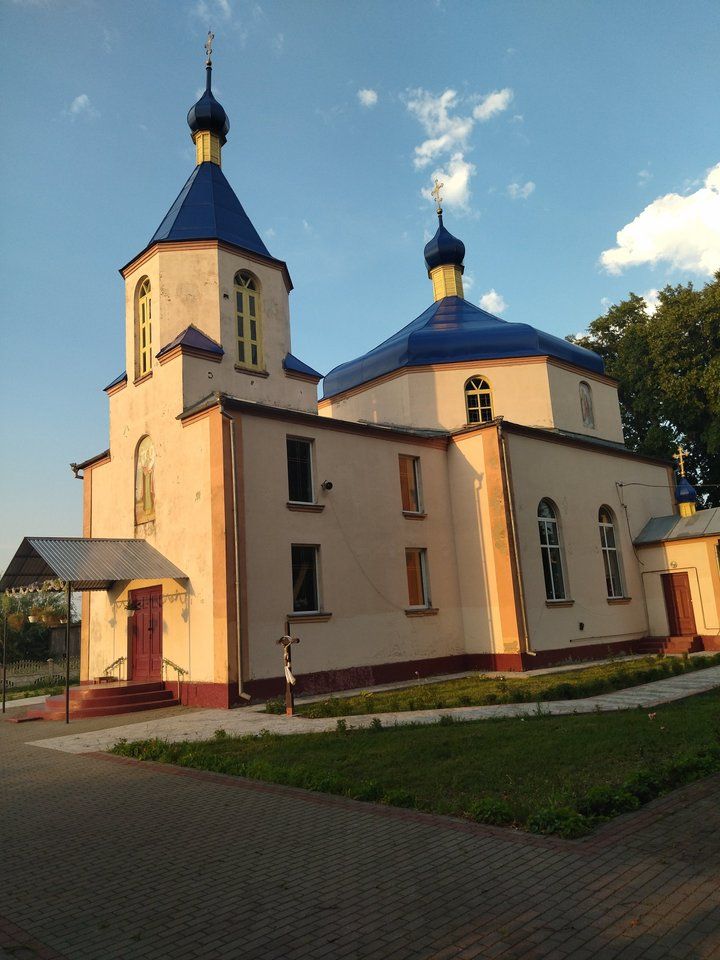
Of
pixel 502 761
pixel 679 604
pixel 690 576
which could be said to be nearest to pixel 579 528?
pixel 690 576

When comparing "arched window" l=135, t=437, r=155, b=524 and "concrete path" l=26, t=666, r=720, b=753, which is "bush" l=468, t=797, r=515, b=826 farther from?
"arched window" l=135, t=437, r=155, b=524

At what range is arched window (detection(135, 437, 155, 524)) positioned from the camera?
17781 mm

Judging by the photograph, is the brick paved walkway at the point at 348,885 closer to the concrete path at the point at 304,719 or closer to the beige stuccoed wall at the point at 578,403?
the concrete path at the point at 304,719

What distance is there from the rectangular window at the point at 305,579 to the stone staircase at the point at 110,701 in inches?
131

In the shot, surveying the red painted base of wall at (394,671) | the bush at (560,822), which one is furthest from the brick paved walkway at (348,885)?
→ the red painted base of wall at (394,671)

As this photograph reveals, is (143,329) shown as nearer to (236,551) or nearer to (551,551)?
(236,551)

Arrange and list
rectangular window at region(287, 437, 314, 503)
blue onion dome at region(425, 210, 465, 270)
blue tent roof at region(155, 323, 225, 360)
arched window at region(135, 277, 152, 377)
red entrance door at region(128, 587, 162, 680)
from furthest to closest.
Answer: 1. blue onion dome at region(425, 210, 465, 270)
2. arched window at region(135, 277, 152, 377)
3. blue tent roof at region(155, 323, 225, 360)
4. red entrance door at region(128, 587, 162, 680)
5. rectangular window at region(287, 437, 314, 503)

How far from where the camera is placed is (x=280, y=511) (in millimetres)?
15969

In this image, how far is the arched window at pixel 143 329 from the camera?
19078 mm

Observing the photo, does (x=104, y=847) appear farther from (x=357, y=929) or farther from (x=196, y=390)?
(x=196, y=390)

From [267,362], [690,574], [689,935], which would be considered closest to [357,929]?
[689,935]

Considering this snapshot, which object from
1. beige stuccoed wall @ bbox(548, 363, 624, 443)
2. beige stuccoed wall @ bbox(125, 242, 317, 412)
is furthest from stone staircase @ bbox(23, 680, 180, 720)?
beige stuccoed wall @ bbox(548, 363, 624, 443)

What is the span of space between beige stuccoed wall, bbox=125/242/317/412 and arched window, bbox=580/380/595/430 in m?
9.78

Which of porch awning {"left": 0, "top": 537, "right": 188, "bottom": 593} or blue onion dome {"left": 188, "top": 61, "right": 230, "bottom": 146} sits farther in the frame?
blue onion dome {"left": 188, "top": 61, "right": 230, "bottom": 146}
